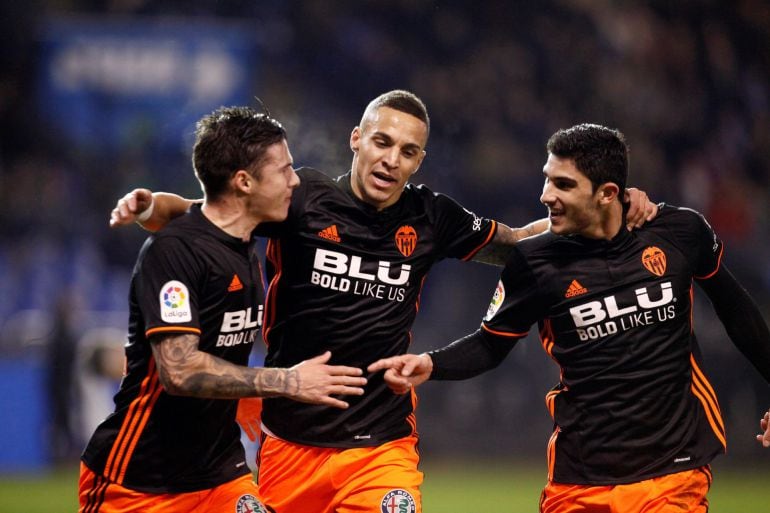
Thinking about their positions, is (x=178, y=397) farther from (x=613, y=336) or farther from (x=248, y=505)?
(x=613, y=336)

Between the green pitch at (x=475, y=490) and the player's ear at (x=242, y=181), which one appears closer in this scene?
the player's ear at (x=242, y=181)

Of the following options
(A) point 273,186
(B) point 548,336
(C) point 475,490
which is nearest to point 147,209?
(A) point 273,186

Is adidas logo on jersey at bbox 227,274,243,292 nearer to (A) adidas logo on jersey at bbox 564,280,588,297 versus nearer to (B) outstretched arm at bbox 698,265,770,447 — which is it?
(A) adidas logo on jersey at bbox 564,280,588,297

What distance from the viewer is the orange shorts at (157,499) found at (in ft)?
13.8

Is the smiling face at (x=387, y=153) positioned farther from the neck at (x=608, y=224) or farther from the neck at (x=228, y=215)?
the neck at (x=608, y=224)

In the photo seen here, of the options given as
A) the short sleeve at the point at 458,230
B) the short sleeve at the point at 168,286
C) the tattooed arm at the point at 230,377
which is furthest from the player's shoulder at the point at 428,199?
the short sleeve at the point at 168,286

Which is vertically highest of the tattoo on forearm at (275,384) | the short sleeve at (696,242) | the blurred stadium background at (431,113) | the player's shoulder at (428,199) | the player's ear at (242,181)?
the blurred stadium background at (431,113)

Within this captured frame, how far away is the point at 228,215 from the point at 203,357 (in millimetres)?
677

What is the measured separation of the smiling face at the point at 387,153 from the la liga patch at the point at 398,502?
1379mm

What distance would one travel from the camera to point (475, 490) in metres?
10.3

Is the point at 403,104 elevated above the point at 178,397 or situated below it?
above

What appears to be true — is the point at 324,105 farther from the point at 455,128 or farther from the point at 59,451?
the point at 59,451

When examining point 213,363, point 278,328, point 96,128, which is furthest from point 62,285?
point 213,363

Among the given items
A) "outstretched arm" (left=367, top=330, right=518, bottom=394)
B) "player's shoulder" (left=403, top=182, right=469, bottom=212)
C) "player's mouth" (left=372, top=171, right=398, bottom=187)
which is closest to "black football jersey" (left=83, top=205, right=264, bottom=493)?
"outstretched arm" (left=367, top=330, right=518, bottom=394)
